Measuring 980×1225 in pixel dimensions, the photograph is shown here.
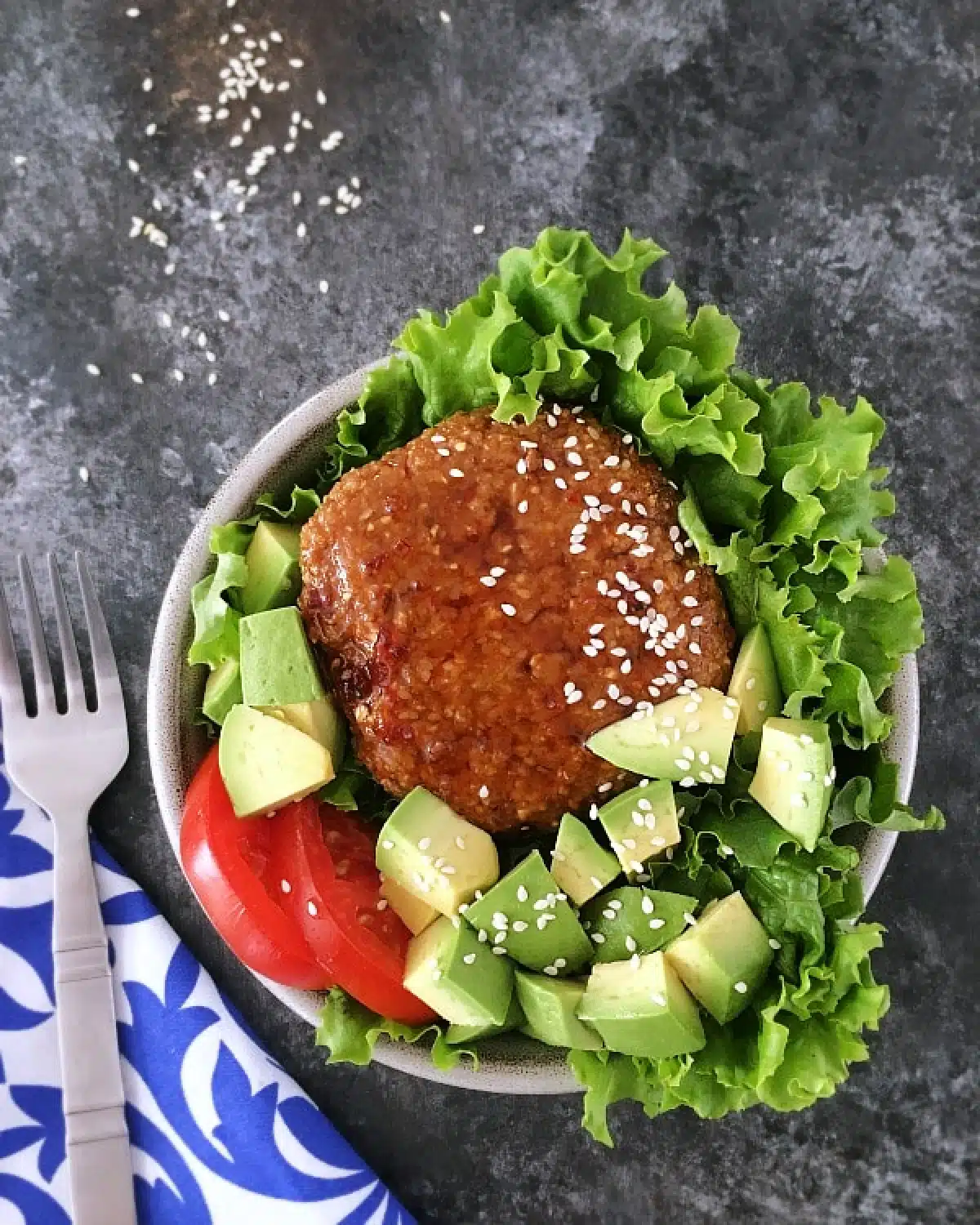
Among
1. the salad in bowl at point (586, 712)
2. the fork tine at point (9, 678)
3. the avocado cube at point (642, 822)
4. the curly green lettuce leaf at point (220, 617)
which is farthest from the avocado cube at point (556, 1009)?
the fork tine at point (9, 678)

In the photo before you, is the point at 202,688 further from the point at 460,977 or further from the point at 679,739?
the point at 679,739

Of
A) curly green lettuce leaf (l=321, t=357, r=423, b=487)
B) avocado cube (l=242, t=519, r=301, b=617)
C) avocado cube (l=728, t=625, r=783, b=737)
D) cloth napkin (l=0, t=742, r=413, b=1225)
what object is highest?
curly green lettuce leaf (l=321, t=357, r=423, b=487)

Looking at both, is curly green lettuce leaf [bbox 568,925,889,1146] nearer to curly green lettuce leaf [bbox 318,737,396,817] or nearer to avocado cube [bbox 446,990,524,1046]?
avocado cube [bbox 446,990,524,1046]

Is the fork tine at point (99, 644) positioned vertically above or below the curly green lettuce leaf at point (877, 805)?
above

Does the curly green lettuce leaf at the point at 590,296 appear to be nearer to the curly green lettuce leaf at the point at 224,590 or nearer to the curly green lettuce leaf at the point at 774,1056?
the curly green lettuce leaf at the point at 224,590

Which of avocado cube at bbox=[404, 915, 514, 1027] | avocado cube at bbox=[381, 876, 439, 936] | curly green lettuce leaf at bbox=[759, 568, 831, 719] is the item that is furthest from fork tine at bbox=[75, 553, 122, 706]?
curly green lettuce leaf at bbox=[759, 568, 831, 719]

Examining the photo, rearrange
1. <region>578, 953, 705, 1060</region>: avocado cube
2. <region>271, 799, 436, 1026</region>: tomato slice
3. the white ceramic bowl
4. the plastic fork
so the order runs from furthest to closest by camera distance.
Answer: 1. the plastic fork
2. the white ceramic bowl
3. <region>271, 799, 436, 1026</region>: tomato slice
4. <region>578, 953, 705, 1060</region>: avocado cube

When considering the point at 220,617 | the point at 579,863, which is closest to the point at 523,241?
the point at 220,617
